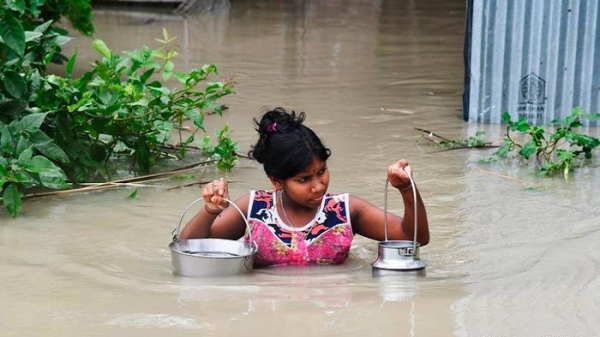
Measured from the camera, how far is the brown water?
10.9 feet

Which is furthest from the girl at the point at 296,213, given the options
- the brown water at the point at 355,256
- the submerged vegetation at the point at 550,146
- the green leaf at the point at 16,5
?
the submerged vegetation at the point at 550,146

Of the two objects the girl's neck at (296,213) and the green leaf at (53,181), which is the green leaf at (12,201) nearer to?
the green leaf at (53,181)

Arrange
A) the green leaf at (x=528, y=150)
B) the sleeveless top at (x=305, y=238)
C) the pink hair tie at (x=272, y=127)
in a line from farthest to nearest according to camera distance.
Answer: the green leaf at (x=528, y=150) < the sleeveless top at (x=305, y=238) < the pink hair tie at (x=272, y=127)

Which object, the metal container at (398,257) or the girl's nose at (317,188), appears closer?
the metal container at (398,257)

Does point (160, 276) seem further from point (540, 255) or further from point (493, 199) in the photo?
point (493, 199)

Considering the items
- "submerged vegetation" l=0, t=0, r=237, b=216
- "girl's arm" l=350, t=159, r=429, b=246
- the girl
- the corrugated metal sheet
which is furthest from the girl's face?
the corrugated metal sheet

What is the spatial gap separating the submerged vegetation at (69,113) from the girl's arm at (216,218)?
3.66ft

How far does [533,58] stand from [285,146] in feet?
11.9

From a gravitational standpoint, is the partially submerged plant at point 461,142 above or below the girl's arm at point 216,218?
below

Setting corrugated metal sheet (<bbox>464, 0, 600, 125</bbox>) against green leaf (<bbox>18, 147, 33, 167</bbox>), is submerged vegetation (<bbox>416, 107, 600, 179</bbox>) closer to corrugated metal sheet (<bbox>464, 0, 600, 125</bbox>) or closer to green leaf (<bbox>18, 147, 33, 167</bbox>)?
corrugated metal sheet (<bbox>464, 0, 600, 125</bbox>)

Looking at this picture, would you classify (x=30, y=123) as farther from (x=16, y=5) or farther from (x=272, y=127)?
(x=272, y=127)

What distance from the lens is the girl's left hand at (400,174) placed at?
3.74 meters

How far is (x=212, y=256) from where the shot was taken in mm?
3803

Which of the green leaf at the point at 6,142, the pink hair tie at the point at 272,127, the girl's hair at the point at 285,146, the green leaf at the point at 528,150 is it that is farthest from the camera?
the green leaf at the point at 528,150
